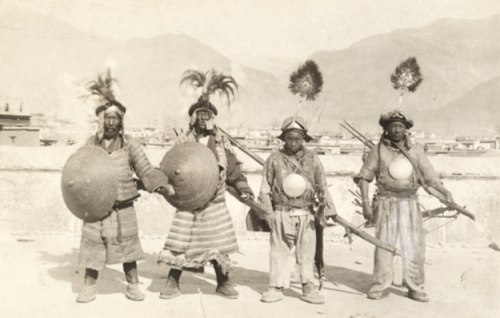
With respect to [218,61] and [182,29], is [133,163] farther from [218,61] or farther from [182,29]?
[218,61]

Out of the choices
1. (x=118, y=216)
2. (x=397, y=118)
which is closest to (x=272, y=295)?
(x=118, y=216)

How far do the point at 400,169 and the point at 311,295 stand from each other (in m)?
1.99

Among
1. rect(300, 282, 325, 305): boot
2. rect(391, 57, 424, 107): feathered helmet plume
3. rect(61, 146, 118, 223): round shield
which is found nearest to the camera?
rect(61, 146, 118, 223): round shield

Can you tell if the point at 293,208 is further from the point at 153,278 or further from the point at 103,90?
the point at 103,90

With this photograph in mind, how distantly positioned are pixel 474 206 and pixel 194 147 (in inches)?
357

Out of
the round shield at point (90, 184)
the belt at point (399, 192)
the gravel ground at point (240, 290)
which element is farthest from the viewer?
the belt at point (399, 192)

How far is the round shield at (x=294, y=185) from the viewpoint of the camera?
601 centimetres

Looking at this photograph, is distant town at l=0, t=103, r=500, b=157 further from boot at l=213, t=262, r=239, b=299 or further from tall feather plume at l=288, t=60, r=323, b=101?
boot at l=213, t=262, r=239, b=299

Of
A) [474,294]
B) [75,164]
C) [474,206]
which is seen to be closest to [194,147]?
[75,164]

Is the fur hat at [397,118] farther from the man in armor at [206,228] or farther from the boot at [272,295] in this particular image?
the boot at [272,295]

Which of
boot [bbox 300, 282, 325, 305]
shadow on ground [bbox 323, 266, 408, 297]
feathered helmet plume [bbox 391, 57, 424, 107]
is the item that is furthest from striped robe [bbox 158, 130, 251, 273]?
feathered helmet plume [bbox 391, 57, 424, 107]

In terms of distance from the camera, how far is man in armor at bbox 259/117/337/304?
6086mm

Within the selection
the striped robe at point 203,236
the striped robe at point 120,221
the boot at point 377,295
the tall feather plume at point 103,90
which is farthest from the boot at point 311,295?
the tall feather plume at point 103,90

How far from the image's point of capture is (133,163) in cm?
605
